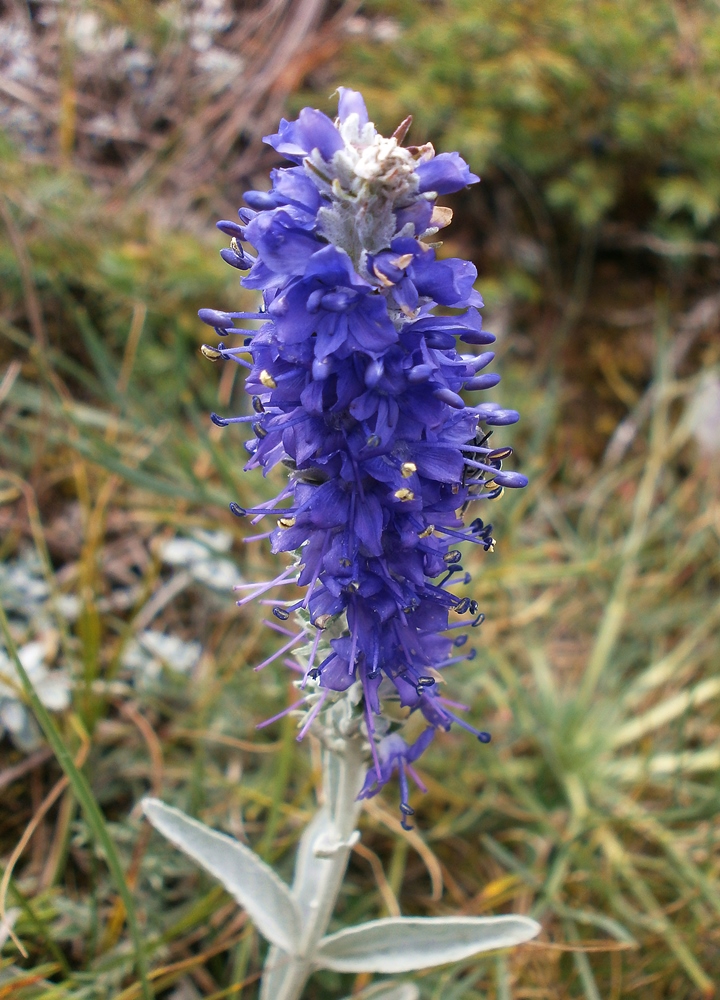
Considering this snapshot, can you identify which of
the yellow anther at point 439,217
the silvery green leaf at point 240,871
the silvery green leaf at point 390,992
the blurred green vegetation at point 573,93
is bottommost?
the silvery green leaf at point 390,992

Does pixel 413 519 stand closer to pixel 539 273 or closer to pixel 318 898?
pixel 318 898

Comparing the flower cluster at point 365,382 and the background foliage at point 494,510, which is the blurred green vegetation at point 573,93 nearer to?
the background foliage at point 494,510

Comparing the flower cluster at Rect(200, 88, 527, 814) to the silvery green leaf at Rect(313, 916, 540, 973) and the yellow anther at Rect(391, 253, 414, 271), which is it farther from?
the silvery green leaf at Rect(313, 916, 540, 973)

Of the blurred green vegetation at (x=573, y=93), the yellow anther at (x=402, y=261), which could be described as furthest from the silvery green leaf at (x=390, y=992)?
the blurred green vegetation at (x=573, y=93)

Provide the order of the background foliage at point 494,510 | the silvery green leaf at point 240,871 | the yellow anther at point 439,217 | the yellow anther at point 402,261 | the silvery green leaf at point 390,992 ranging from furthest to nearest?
the background foliage at point 494,510 < the silvery green leaf at point 390,992 < the silvery green leaf at point 240,871 < the yellow anther at point 439,217 < the yellow anther at point 402,261

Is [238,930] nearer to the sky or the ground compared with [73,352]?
nearer to the ground

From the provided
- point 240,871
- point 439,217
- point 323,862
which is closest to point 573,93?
point 439,217

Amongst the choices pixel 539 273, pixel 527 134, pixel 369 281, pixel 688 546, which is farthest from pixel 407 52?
pixel 369 281
